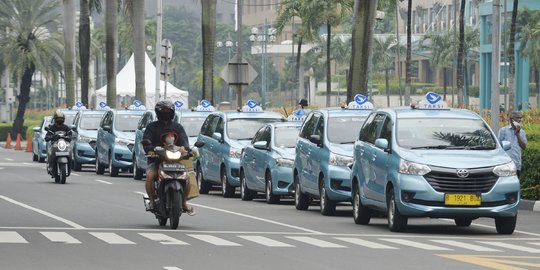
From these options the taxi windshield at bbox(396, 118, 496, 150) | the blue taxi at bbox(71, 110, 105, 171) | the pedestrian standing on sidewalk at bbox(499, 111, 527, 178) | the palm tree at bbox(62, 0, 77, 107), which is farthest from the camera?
the palm tree at bbox(62, 0, 77, 107)

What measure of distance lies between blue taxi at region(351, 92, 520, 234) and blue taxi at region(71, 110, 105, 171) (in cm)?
2377

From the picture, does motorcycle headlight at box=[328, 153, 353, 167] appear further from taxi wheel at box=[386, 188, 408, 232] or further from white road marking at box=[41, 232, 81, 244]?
white road marking at box=[41, 232, 81, 244]

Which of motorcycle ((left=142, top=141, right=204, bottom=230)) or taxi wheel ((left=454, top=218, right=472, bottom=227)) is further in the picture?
taxi wheel ((left=454, top=218, right=472, bottom=227))

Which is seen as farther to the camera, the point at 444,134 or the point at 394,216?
the point at 444,134

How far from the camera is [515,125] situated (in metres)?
28.7

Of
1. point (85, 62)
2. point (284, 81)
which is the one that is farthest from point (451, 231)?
point (284, 81)

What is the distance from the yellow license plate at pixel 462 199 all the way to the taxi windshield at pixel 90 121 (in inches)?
1092

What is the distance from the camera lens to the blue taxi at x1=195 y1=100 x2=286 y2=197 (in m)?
32.5

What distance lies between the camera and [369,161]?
23000 mm

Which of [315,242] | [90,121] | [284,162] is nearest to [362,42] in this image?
[90,121]

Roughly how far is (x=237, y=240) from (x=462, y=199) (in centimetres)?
344

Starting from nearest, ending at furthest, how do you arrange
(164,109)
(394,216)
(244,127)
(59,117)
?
(394,216), (164,109), (244,127), (59,117)

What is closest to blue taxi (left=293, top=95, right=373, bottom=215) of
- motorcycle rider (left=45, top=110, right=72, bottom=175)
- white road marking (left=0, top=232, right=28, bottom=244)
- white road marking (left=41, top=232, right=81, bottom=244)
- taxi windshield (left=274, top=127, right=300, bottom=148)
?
taxi windshield (left=274, top=127, right=300, bottom=148)

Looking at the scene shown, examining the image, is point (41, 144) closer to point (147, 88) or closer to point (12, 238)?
point (147, 88)
